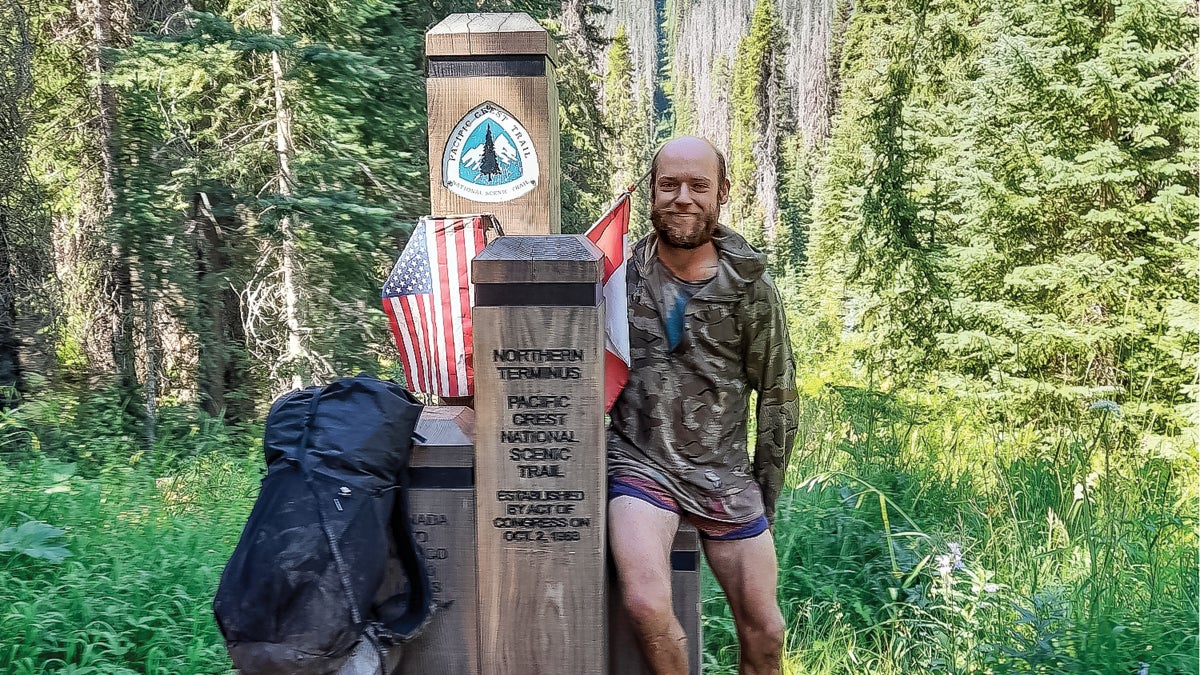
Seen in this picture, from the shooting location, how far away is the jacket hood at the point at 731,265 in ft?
8.38

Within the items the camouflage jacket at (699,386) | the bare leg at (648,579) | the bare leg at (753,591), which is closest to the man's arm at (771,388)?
the camouflage jacket at (699,386)

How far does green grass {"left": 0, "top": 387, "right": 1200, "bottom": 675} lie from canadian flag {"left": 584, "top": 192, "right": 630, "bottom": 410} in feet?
5.93

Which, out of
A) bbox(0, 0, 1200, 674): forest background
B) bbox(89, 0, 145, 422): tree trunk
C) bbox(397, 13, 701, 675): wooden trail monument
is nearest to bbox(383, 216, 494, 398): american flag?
bbox(397, 13, 701, 675): wooden trail monument

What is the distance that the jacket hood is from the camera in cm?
255

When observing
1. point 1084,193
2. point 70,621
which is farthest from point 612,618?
point 1084,193

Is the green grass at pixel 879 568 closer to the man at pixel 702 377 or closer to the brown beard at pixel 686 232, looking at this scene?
the man at pixel 702 377

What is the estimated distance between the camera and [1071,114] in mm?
8148

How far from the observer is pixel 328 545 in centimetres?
210

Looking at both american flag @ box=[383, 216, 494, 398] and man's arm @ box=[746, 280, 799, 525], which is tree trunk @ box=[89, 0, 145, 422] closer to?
american flag @ box=[383, 216, 494, 398]

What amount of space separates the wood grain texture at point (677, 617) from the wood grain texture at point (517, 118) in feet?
3.40

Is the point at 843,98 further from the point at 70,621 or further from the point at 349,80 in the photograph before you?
the point at 70,621

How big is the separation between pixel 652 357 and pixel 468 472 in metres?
0.58

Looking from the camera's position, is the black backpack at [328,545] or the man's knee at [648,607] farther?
the man's knee at [648,607]

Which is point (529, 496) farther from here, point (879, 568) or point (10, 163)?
point (10, 163)
